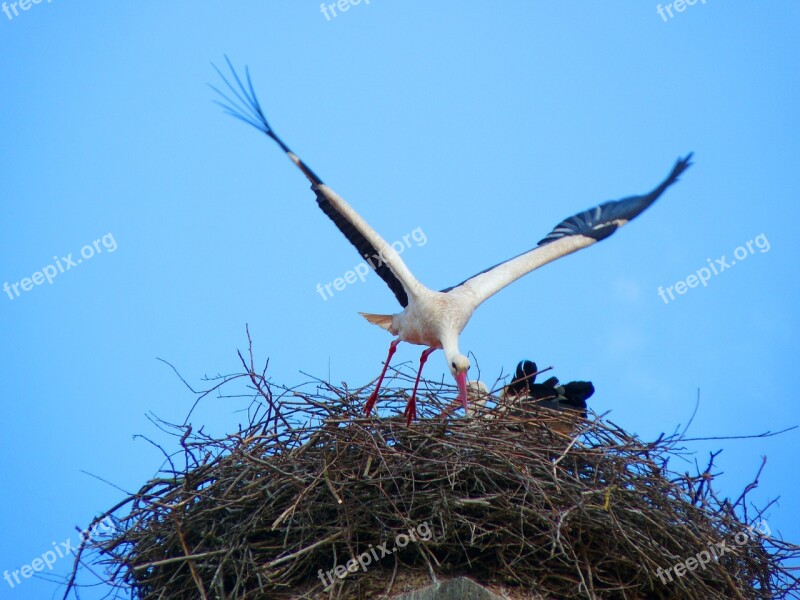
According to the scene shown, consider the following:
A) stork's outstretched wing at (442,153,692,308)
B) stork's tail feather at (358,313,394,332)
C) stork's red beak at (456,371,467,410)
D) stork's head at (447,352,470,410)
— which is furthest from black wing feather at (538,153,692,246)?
stork's red beak at (456,371,467,410)

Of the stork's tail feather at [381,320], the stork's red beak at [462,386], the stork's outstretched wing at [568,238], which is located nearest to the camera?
the stork's red beak at [462,386]

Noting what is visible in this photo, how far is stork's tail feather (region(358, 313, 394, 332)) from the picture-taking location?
691cm

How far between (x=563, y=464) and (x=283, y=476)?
1427 millimetres

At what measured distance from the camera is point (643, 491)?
4.79 meters

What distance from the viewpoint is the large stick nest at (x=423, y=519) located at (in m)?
4.39

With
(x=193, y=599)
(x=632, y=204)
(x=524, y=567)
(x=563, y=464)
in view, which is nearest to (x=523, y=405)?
(x=563, y=464)

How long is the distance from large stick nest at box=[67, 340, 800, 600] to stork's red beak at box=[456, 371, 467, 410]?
0.32 meters
